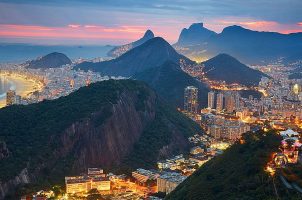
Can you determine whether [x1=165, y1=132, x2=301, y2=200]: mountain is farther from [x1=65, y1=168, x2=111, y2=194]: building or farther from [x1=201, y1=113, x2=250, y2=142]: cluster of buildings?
[x1=201, y1=113, x2=250, y2=142]: cluster of buildings

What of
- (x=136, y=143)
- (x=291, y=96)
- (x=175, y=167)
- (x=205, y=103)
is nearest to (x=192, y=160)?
(x=175, y=167)

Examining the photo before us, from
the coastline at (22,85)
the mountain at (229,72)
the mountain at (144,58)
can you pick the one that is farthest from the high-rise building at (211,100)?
the coastline at (22,85)

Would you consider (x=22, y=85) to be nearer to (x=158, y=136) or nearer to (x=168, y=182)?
(x=158, y=136)

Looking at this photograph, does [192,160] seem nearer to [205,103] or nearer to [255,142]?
[255,142]

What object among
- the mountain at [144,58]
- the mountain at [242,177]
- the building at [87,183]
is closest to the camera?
the mountain at [242,177]

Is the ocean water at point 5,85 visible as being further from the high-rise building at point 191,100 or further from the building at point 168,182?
the building at point 168,182
